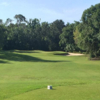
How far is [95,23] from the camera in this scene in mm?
35594

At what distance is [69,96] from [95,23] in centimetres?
3049

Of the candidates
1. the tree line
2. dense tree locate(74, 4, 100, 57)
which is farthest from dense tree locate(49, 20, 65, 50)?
dense tree locate(74, 4, 100, 57)

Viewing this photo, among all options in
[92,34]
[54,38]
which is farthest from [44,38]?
[92,34]

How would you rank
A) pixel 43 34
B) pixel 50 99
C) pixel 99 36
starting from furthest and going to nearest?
pixel 43 34
pixel 99 36
pixel 50 99

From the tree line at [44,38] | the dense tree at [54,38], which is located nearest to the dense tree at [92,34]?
the tree line at [44,38]

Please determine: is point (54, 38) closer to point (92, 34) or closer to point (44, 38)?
point (44, 38)

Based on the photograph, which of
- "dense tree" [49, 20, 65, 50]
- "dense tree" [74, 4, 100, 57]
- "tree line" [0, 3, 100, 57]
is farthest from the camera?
"dense tree" [49, 20, 65, 50]

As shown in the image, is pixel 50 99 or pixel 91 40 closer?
pixel 50 99

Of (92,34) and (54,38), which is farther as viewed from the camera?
(54,38)

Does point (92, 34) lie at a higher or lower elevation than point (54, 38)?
lower

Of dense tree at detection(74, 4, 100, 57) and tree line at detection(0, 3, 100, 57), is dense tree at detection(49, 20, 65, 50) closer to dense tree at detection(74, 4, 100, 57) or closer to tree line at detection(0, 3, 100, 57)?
tree line at detection(0, 3, 100, 57)

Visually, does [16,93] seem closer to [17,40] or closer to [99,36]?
[99,36]

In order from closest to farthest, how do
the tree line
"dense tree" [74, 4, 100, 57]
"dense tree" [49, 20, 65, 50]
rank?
1. "dense tree" [74, 4, 100, 57]
2. the tree line
3. "dense tree" [49, 20, 65, 50]

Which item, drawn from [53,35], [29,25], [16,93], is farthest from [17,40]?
[16,93]
